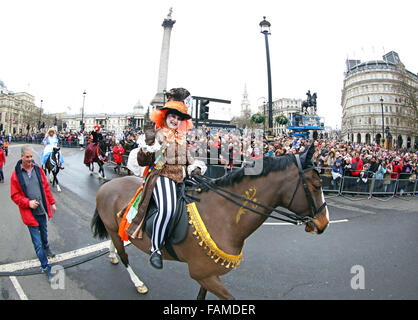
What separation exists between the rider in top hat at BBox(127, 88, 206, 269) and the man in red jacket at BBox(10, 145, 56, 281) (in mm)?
2033

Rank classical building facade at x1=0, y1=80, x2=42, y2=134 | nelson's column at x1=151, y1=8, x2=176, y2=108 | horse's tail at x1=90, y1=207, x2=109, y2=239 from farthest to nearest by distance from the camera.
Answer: classical building facade at x1=0, y1=80, x2=42, y2=134 < nelson's column at x1=151, y1=8, x2=176, y2=108 < horse's tail at x1=90, y1=207, x2=109, y2=239

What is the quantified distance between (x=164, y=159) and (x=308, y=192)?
5.66ft

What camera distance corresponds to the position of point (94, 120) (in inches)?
6284

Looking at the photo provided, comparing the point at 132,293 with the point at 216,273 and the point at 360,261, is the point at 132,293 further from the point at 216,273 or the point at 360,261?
the point at 360,261

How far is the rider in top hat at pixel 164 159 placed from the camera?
2.88 metres

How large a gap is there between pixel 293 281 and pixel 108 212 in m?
3.27

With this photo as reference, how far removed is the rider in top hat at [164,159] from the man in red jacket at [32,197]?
2033 millimetres

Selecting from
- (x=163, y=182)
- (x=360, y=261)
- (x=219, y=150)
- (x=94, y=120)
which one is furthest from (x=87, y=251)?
(x=94, y=120)

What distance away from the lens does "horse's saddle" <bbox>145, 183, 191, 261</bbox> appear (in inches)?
114

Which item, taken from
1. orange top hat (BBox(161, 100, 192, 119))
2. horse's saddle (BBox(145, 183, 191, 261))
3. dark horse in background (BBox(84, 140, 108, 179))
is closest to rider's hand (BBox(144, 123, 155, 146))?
orange top hat (BBox(161, 100, 192, 119))

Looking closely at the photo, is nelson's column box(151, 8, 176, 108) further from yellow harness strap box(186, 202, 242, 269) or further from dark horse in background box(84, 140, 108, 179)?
yellow harness strap box(186, 202, 242, 269)

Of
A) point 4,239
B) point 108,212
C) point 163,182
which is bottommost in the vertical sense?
point 4,239

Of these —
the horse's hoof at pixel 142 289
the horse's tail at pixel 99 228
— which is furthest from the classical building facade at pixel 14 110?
the horse's hoof at pixel 142 289

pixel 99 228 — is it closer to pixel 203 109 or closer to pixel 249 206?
pixel 249 206
